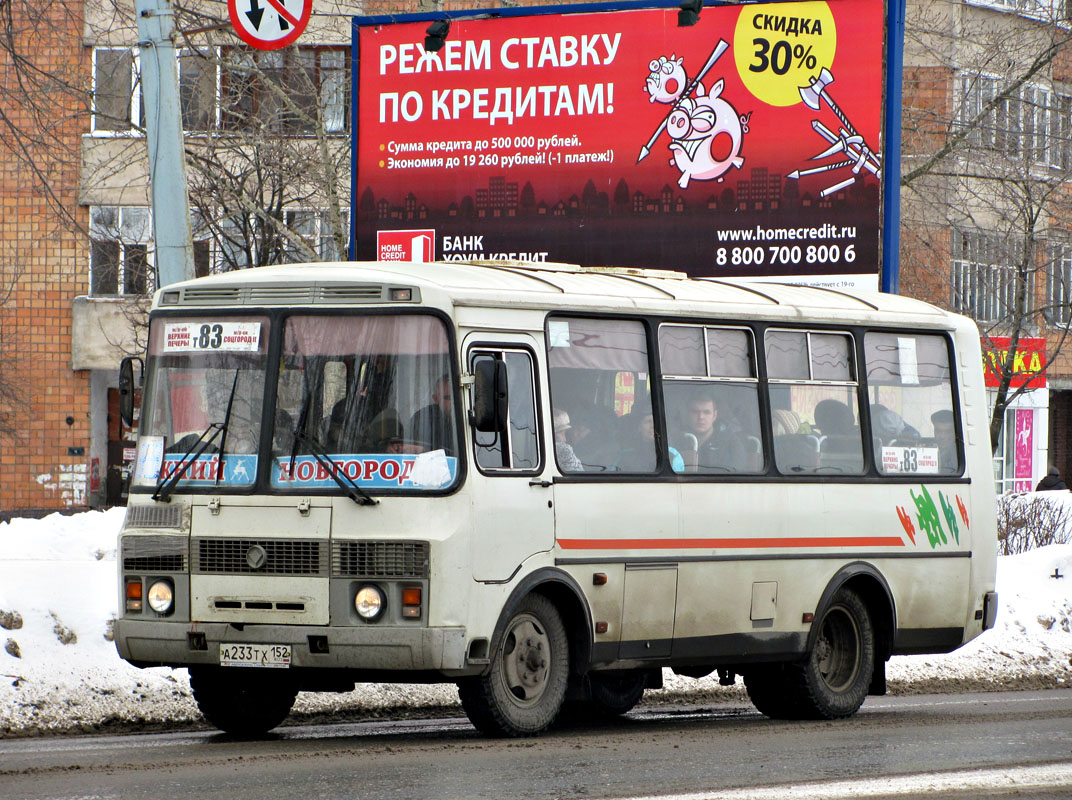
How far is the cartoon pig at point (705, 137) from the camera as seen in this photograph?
18297 millimetres

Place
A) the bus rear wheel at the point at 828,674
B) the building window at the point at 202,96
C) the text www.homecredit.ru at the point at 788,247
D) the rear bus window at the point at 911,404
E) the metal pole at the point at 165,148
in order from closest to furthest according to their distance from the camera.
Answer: the bus rear wheel at the point at 828,674, the metal pole at the point at 165,148, the rear bus window at the point at 911,404, the text www.homecredit.ru at the point at 788,247, the building window at the point at 202,96

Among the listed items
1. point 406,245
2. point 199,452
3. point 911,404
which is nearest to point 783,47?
point 406,245

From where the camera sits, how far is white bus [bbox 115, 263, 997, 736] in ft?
33.4

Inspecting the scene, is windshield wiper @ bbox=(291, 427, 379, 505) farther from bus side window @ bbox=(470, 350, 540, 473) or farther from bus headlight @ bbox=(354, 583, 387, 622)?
bus side window @ bbox=(470, 350, 540, 473)

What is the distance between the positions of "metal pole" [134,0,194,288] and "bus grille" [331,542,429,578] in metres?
3.61

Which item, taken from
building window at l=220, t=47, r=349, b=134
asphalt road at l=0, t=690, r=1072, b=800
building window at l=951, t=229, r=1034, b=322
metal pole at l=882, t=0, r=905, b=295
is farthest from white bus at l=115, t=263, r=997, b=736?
building window at l=951, t=229, r=1034, b=322

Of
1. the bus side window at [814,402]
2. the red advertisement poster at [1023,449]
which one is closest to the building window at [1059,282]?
the red advertisement poster at [1023,449]

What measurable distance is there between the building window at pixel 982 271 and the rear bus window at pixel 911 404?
11056 millimetres

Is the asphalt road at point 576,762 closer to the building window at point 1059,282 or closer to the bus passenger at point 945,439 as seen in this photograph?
the bus passenger at point 945,439

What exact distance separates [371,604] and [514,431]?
4.20 ft

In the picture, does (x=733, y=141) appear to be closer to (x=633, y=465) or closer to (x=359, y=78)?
(x=359, y=78)

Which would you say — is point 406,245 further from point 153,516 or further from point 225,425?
point 153,516

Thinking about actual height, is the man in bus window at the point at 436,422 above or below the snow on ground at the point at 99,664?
above

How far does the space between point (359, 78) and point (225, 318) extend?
943cm
